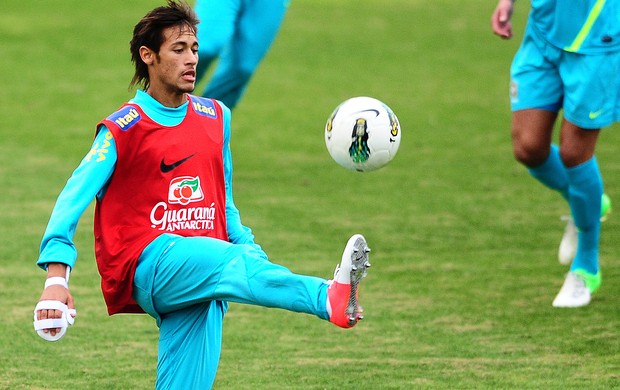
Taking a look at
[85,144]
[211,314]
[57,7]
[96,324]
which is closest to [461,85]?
[85,144]

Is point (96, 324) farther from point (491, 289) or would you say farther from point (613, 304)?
point (613, 304)

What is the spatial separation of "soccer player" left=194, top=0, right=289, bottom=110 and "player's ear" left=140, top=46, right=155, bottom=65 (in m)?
4.19

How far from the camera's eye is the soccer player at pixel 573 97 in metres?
6.85

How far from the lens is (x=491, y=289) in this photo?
24.7 feet

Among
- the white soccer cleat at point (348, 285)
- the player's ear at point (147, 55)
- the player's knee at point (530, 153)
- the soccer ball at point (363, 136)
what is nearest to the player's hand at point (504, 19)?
the player's knee at point (530, 153)

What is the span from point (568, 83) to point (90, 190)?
3.41 meters

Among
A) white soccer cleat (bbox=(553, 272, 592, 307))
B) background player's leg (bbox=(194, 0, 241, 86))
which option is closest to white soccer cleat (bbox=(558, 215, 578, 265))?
white soccer cleat (bbox=(553, 272, 592, 307))

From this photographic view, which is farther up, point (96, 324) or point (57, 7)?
point (57, 7)

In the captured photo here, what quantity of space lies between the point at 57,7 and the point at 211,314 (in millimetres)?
14964

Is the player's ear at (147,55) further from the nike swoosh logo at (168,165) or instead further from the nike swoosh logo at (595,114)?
the nike swoosh logo at (595,114)

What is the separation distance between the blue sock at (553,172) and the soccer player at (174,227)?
2951 millimetres

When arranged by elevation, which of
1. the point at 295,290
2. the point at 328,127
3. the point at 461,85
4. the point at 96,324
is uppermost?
the point at 461,85

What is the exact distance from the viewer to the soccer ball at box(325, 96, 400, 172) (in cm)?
521

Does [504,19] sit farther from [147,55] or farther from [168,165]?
[168,165]
